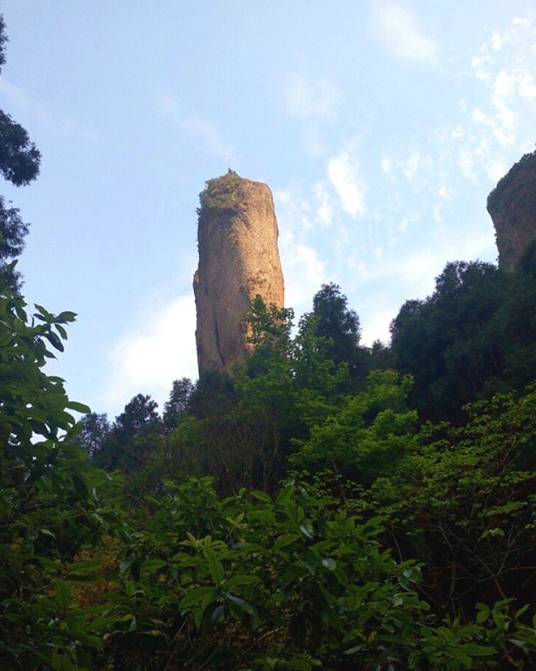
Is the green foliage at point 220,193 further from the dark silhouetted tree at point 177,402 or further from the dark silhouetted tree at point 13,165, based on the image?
the dark silhouetted tree at point 13,165

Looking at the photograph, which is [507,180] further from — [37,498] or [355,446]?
[37,498]

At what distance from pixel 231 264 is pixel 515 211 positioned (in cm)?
1268

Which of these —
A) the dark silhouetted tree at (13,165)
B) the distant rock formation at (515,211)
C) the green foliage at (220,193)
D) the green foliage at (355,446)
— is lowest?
the green foliage at (355,446)

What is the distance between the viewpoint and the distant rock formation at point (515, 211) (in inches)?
1095

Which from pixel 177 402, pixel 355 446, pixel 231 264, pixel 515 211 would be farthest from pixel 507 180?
pixel 355 446

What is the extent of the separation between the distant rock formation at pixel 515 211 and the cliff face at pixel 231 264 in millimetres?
10426

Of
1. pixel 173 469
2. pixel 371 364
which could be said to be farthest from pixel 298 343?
pixel 173 469

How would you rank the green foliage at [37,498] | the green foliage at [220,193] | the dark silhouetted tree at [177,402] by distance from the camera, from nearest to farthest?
the green foliage at [37,498]
the dark silhouetted tree at [177,402]
the green foliage at [220,193]

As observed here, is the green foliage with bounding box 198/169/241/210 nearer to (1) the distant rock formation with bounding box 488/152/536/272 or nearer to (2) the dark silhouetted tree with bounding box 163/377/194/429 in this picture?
(2) the dark silhouetted tree with bounding box 163/377/194/429

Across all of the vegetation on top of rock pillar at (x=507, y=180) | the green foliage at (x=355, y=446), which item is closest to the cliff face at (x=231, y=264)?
the vegetation on top of rock pillar at (x=507, y=180)

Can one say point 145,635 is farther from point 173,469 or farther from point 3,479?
point 173,469

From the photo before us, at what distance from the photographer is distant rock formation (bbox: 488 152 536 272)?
27.8 meters

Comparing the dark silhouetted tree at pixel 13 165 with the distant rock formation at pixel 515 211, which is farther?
the distant rock formation at pixel 515 211

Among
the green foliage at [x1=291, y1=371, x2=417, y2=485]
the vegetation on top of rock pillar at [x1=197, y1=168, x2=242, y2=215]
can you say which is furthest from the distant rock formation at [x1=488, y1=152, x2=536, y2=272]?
the green foliage at [x1=291, y1=371, x2=417, y2=485]
